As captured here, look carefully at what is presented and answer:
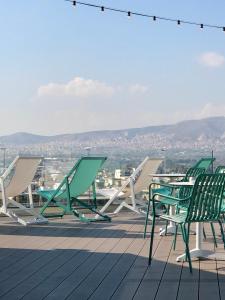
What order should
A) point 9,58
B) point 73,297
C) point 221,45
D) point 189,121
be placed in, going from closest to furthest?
1. point 73,297
2. point 221,45
3. point 9,58
4. point 189,121

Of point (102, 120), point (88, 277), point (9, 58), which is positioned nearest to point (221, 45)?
point (9, 58)

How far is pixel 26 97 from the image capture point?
23250mm

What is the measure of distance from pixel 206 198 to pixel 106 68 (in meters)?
15.1

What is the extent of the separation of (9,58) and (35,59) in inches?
210

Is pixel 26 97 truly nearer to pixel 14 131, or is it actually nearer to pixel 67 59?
pixel 67 59

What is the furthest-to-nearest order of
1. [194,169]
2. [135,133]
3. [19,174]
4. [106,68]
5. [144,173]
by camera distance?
[106,68]
[135,133]
[144,173]
[19,174]
[194,169]

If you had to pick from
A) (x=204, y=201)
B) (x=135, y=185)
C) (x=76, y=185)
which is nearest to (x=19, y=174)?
(x=76, y=185)

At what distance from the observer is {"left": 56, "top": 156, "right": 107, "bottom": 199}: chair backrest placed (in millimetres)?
6781

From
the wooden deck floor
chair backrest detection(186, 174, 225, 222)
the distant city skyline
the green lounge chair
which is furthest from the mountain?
chair backrest detection(186, 174, 225, 222)

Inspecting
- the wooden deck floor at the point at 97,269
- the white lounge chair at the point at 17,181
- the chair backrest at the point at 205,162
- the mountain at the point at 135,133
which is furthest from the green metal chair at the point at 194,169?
the mountain at the point at 135,133

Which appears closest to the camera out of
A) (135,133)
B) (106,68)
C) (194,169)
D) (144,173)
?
(194,169)

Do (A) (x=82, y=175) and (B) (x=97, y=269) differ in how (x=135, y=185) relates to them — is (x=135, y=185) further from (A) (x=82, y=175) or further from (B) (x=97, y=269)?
(B) (x=97, y=269)

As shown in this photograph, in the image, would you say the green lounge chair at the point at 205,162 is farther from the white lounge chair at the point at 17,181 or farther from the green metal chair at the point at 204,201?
the green metal chair at the point at 204,201

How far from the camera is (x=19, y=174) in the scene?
22.6 ft
